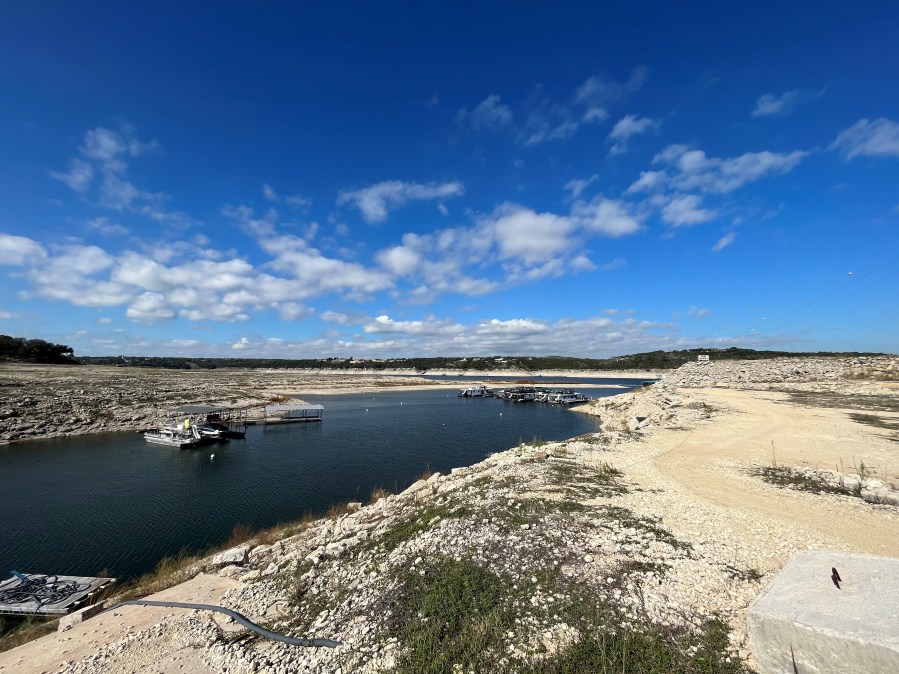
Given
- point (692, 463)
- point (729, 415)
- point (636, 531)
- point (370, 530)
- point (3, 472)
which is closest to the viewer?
point (636, 531)

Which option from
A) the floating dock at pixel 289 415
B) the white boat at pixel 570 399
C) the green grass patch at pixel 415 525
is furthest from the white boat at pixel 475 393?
the green grass patch at pixel 415 525

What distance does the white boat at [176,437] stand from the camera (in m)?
Result: 39.2

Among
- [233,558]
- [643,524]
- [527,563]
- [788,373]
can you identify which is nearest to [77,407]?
[233,558]

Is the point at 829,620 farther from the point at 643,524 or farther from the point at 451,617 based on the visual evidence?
the point at 451,617

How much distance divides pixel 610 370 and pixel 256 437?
183 meters

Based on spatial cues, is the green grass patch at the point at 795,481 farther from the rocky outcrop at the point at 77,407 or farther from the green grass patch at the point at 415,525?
the rocky outcrop at the point at 77,407

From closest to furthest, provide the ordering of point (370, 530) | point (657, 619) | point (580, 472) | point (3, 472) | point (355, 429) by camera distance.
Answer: point (657, 619) → point (370, 530) → point (580, 472) → point (3, 472) → point (355, 429)

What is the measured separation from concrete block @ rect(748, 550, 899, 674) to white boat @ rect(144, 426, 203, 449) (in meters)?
45.8

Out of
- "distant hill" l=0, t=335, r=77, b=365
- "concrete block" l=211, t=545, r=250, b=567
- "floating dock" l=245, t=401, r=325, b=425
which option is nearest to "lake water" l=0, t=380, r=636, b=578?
"floating dock" l=245, t=401, r=325, b=425

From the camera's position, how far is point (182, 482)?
28156mm

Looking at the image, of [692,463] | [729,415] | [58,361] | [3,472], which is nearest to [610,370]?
[729,415]

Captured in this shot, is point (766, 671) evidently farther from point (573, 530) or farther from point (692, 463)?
point (692, 463)

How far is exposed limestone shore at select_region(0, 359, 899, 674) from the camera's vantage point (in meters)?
7.60

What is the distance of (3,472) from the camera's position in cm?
2944
